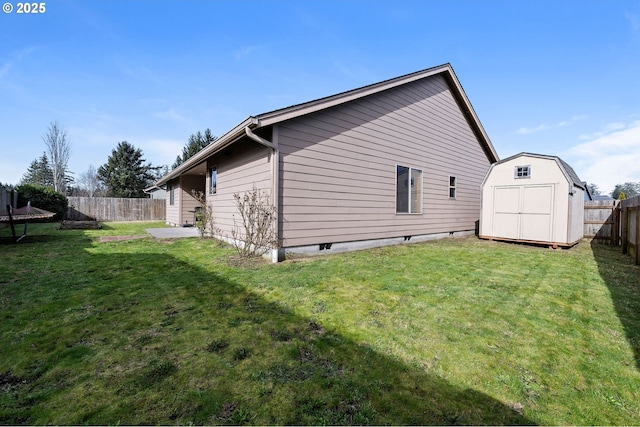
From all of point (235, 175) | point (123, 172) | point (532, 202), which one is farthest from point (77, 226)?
point (123, 172)

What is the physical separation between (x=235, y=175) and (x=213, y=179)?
2.37 m

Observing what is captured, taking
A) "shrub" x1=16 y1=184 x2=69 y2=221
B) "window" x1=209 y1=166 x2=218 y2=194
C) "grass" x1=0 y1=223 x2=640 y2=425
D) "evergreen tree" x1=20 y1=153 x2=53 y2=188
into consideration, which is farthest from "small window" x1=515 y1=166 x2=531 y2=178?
"evergreen tree" x1=20 y1=153 x2=53 y2=188

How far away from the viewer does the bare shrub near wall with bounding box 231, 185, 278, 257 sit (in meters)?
5.80

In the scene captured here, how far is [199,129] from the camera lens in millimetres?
33781

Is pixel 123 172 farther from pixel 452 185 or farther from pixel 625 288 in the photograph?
pixel 625 288

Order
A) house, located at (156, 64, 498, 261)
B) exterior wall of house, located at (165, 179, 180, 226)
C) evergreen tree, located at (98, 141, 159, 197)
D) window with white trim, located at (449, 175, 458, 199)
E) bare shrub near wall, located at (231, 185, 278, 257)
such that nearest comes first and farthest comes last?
bare shrub near wall, located at (231, 185, 278, 257)
house, located at (156, 64, 498, 261)
window with white trim, located at (449, 175, 458, 199)
exterior wall of house, located at (165, 179, 180, 226)
evergreen tree, located at (98, 141, 159, 197)

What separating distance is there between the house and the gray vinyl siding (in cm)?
3

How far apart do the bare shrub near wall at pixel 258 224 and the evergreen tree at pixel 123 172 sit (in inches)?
1270

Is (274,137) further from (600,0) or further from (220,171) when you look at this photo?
(600,0)

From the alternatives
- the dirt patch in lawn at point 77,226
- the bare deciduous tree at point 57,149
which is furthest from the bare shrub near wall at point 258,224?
the bare deciduous tree at point 57,149

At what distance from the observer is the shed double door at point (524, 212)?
8.41 metres

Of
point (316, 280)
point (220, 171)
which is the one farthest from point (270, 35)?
point (316, 280)

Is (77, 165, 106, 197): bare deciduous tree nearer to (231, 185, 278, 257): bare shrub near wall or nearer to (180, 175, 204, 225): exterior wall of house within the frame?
(180, 175, 204, 225): exterior wall of house

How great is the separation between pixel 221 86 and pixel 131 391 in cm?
1098
